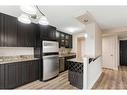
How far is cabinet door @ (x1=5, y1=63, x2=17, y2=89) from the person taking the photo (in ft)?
9.12

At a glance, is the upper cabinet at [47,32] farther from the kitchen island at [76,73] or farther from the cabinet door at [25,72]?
the kitchen island at [76,73]

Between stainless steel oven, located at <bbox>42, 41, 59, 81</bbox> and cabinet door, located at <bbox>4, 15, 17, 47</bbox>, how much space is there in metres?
1.01

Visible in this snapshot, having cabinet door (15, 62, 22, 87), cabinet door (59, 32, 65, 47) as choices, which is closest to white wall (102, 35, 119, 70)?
cabinet door (59, 32, 65, 47)

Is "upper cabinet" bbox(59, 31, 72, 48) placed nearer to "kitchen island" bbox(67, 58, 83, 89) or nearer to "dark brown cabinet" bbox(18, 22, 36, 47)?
"dark brown cabinet" bbox(18, 22, 36, 47)

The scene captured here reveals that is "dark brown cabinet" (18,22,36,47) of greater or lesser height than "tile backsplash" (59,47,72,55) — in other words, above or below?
above

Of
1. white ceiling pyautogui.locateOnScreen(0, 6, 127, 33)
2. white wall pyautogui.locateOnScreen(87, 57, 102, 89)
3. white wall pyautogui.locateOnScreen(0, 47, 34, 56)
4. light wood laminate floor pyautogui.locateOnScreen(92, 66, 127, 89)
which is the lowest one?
light wood laminate floor pyautogui.locateOnScreen(92, 66, 127, 89)

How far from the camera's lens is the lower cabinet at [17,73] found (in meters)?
2.72

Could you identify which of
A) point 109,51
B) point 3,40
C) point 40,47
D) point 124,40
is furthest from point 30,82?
point 124,40

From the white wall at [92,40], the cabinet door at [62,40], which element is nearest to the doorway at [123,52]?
the cabinet door at [62,40]

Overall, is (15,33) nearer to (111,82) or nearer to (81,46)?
(111,82)

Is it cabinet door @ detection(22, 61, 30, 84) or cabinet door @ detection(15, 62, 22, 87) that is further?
cabinet door @ detection(22, 61, 30, 84)

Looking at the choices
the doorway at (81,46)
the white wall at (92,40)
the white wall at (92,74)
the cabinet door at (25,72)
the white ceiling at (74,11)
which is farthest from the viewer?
the doorway at (81,46)

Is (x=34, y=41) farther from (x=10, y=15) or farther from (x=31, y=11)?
(x=31, y=11)

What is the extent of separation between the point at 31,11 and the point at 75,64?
2166 millimetres
